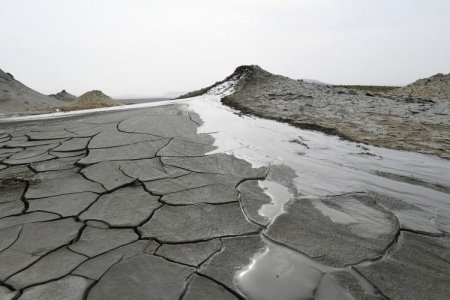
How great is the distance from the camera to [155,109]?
577 cm

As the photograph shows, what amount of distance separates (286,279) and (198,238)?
56cm

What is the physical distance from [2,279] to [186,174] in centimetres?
149

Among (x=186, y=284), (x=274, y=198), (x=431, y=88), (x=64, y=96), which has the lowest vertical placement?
(x=186, y=284)

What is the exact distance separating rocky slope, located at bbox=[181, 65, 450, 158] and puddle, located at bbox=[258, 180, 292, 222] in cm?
178

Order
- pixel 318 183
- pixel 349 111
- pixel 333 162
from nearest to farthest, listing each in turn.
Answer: pixel 318 183 < pixel 333 162 < pixel 349 111

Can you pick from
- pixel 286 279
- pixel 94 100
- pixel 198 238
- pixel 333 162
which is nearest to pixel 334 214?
pixel 286 279

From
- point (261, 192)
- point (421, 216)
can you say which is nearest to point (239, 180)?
point (261, 192)

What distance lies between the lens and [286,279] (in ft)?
4.50

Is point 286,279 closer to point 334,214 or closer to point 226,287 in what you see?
point 226,287

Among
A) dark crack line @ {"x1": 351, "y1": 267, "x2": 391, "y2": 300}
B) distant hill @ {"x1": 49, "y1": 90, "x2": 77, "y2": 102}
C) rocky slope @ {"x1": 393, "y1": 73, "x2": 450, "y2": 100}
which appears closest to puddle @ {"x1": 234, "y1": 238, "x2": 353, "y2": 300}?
dark crack line @ {"x1": 351, "y1": 267, "x2": 391, "y2": 300}

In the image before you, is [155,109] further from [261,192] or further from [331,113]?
[261,192]

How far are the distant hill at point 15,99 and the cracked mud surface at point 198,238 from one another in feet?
33.3

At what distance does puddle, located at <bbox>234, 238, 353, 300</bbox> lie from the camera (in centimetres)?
128

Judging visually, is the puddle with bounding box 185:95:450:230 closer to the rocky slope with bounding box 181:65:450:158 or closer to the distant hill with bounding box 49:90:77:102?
the rocky slope with bounding box 181:65:450:158
